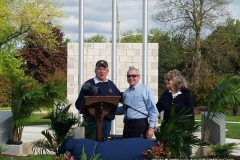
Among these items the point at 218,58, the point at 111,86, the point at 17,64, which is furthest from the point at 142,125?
the point at 17,64

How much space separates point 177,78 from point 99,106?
113cm

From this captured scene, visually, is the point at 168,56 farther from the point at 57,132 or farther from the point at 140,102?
the point at 57,132

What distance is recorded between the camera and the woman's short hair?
779cm

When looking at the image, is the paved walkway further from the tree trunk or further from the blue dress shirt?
the tree trunk

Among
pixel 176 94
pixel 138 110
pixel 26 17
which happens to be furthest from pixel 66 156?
pixel 26 17

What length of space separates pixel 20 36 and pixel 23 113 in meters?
31.3

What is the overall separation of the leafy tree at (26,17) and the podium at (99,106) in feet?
112

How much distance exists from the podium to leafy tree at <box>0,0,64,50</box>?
34.0 m

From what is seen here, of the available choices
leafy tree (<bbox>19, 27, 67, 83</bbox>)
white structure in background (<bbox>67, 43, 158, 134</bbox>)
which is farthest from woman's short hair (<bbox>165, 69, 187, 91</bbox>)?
leafy tree (<bbox>19, 27, 67, 83</bbox>)

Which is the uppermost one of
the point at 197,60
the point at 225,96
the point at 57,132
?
the point at 197,60

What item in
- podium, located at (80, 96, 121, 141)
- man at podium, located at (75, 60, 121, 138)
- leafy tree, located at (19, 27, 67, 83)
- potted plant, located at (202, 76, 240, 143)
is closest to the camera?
podium, located at (80, 96, 121, 141)

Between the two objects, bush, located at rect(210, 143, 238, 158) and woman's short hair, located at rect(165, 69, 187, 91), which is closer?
woman's short hair, located at rect(165, 69, 187, 91)

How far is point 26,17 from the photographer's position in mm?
41375

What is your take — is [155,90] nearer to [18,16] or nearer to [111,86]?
[111,86]
